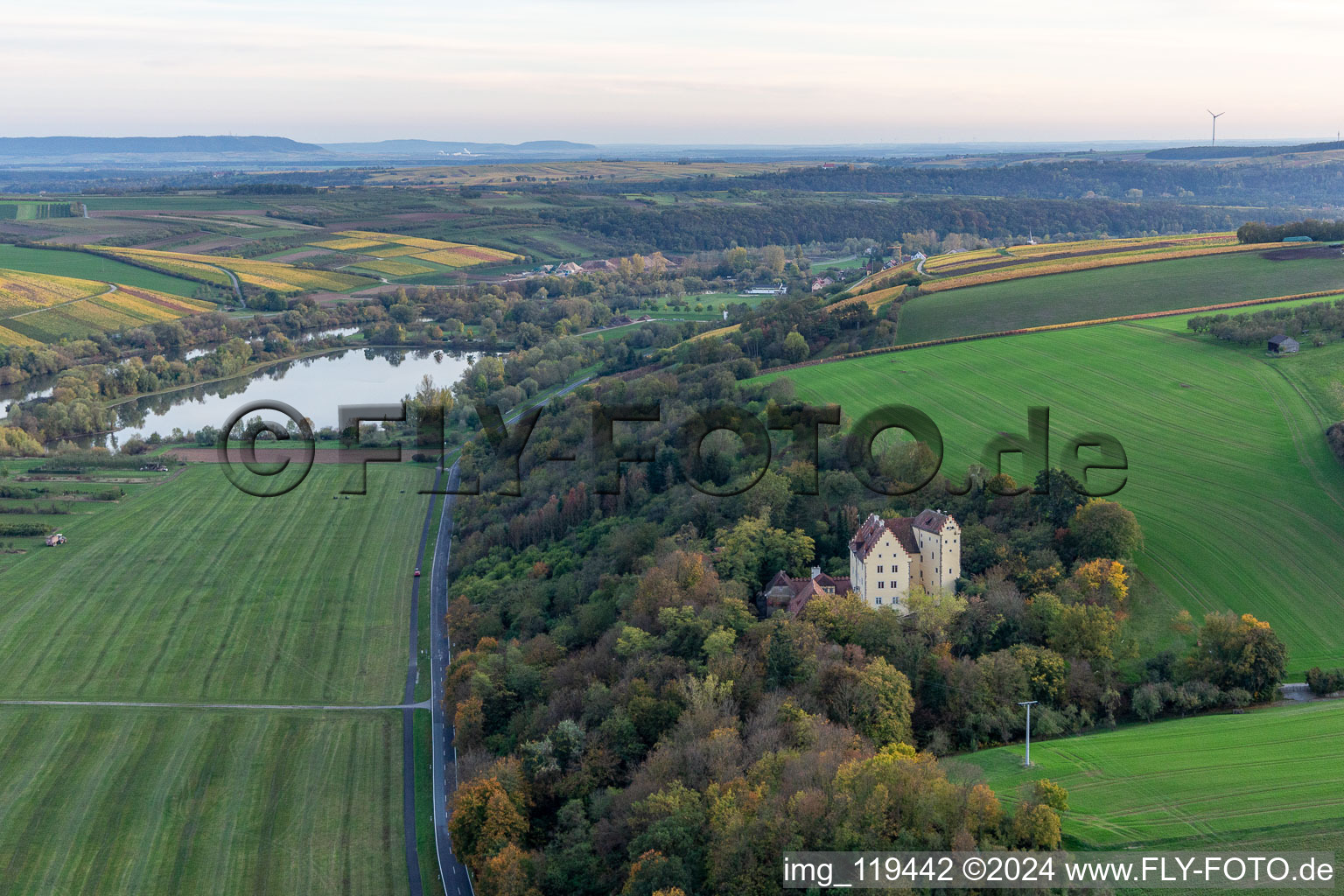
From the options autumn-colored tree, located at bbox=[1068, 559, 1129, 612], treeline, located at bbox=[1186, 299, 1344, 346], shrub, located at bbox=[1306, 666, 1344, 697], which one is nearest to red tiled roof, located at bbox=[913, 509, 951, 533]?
autumn-colored tree, located at bbox=[1068, 559, 1129, 612]

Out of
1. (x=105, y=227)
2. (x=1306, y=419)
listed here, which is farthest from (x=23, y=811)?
(x=105, y=227)

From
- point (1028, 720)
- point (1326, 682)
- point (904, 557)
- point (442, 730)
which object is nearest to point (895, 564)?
point (904, 557)

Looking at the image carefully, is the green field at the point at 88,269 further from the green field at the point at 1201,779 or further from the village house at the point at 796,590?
the green field at the point at 1201,779

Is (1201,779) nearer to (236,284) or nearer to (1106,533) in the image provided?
(1106,533)

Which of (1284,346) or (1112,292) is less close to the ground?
(1112,292)

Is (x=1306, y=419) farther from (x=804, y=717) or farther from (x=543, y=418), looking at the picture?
(x=543, y=418)
